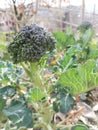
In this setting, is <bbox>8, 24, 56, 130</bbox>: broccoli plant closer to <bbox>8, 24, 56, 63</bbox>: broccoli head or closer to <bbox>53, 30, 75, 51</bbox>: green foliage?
<bbox>8, 24, 56, 63</bbox>: broccoli head

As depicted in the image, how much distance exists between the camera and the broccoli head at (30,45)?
779 mm

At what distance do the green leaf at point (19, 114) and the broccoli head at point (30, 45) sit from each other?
0.38ft

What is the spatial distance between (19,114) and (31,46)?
0.17 m

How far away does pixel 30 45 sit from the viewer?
0.79 meters

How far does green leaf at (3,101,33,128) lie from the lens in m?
0.79

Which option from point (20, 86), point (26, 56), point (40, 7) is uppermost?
point (26, 56)

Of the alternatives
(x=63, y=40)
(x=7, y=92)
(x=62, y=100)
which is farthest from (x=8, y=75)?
(x=63, y=40)

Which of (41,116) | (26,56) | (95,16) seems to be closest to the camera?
(26,56)

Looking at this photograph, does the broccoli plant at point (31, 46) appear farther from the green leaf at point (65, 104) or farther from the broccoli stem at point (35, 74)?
the green leaf at point (65, 104)

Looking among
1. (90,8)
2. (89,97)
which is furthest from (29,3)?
(89,97)

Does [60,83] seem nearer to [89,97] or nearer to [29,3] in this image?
[89,97]

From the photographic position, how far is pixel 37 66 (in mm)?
843

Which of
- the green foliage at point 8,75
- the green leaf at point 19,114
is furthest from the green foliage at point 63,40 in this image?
the green leaf at point 19,114

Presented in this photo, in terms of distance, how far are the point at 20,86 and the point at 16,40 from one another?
133 mm
